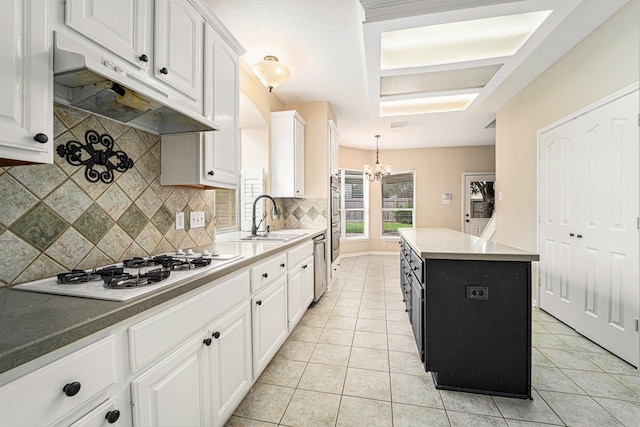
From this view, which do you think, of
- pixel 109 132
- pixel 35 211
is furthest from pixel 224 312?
pixel 109 132

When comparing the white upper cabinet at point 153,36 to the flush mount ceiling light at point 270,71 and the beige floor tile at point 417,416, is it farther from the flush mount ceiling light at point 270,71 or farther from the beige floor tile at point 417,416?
the beige floor tile at point 417,416

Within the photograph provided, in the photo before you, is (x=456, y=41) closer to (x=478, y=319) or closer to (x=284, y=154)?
(x=284, y=154)

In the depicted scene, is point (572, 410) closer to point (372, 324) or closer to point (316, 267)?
point (372, 324)

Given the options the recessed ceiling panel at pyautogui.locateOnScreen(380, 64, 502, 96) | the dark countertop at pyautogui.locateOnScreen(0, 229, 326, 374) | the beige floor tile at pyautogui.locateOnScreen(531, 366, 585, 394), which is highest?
the recessed ceiling panel at pyautogui.locateOnScreen(380, 64, 502, 96)

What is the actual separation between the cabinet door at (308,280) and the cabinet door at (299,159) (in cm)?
102

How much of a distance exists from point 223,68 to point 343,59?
1.51 m

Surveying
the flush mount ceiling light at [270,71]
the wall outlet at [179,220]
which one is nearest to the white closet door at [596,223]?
the flush mount ceiling light at [270,71]

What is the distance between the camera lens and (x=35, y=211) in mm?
1144

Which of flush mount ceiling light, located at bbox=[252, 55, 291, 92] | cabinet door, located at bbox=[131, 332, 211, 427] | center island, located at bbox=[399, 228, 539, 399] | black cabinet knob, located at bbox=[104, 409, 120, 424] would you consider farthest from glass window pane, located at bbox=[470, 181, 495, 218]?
black cabinet knob, located at bbox=[104, 409, 120, 424]

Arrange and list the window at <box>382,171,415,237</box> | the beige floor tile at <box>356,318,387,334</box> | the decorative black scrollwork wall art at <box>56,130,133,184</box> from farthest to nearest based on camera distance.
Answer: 1. the window at <box>382,171,415,237</box>
2. the beige floor tile at <box>356,318,387,334</box>
3. the decorative black scrollwork wall art at <box>56,130,133,184</box>

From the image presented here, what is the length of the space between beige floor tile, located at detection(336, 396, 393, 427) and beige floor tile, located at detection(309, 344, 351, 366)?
1.38 ft

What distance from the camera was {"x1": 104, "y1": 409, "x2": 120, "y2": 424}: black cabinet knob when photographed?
2.65ft

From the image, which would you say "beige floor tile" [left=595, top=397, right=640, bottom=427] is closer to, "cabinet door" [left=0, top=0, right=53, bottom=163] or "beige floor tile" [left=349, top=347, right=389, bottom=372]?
"beige floor tile" [left=349, top=347, right=389, bottom=372]

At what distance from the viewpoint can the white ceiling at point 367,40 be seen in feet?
6.56
